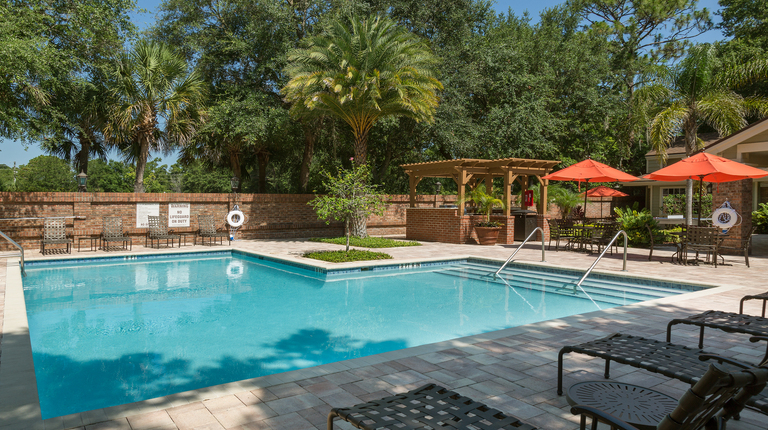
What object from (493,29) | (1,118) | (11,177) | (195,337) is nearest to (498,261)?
(195,337)

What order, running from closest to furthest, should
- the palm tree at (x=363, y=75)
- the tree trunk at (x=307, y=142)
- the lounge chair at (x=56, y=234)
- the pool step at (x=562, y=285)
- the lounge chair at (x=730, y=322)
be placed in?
1. the lounge chair at (x=730, y=322)
2. the pool step at (x=562, y=285)
3. the lounge chair at (x=56, y=234)
4. the palm tree at (x=363, y=75)
5. the tree trunk at (x=307, y=142)

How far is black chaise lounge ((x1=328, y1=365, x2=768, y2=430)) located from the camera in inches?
62.9

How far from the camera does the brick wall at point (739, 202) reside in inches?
472

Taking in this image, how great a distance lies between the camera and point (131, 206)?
15617mm

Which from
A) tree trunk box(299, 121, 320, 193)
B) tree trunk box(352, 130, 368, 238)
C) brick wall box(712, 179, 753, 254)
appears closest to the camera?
brick wall box(712, 179, 753, 254)

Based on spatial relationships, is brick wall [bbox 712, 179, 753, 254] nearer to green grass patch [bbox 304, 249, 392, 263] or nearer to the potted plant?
the potted plant

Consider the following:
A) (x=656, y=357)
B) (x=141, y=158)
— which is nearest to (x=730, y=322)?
(x=656, y=357)

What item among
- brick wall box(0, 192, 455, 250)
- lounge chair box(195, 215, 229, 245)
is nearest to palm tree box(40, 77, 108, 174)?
brick wall box(0, 192, 455, 250)

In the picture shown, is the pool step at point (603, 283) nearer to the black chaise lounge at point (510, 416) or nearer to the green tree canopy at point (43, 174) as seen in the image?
the black chaise lounge at point (510, 416)

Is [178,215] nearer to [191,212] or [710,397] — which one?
[191,212]

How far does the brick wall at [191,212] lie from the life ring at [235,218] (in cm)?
45

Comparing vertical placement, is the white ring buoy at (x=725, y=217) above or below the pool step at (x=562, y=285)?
above

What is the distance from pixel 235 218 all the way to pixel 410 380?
48.3 feet

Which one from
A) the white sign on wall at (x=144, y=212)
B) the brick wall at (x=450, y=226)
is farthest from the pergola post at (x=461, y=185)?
the white sign on wall at (x=144, y=212)
